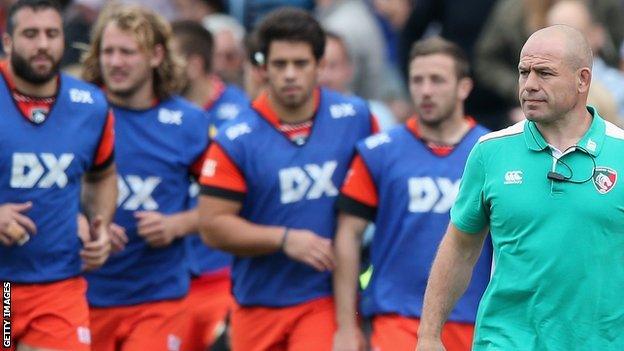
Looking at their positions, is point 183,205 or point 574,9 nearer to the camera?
point 183,205

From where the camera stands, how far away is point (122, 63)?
1052 cm

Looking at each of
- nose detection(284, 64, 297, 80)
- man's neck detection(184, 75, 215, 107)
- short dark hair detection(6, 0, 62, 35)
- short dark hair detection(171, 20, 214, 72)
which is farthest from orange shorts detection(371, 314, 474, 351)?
short dark hair detection(171, 20, 214, 72)

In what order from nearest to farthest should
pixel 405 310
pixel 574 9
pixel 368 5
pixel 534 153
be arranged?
pixel 534 153 → pixel 405 310 → pixel 574 9 → pixel 368 5

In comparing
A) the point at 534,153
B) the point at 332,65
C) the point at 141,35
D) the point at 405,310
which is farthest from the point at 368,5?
the point at 534,153

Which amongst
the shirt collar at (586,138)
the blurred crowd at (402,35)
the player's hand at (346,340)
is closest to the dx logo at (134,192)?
the player's hand at (346,340)

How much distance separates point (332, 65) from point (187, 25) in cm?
120

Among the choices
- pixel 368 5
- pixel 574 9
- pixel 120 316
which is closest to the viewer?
pixel 120 316

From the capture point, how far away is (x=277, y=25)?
1007 cm

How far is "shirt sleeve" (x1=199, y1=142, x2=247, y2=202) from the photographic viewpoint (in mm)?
9820

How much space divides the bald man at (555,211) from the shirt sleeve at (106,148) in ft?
10.1

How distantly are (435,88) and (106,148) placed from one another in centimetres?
201

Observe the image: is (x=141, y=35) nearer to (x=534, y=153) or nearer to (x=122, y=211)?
(x=122, y=211)

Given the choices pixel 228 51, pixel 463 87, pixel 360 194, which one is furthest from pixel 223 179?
pixel 228 51

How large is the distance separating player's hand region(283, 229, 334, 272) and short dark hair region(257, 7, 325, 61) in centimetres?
123
